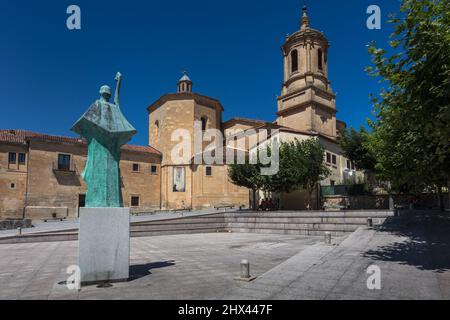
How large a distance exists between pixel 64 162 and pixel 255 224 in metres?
22.0

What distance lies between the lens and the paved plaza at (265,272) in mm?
5535

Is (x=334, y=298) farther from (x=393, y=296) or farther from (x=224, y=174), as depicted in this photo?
(x=224, y=174)

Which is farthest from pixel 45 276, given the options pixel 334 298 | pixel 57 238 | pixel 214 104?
pixel 214 104

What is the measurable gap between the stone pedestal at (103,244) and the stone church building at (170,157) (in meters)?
23.5

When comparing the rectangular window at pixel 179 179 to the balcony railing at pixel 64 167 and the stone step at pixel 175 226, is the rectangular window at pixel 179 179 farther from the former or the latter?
the stone step at pixel 175 226

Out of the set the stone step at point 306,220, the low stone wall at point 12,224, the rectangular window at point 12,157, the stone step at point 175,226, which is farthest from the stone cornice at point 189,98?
the low stone wall at point 12,224

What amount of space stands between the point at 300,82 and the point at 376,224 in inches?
963

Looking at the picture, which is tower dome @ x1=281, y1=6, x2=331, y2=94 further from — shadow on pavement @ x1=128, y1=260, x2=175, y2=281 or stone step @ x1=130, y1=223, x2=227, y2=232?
shadow on pavement @ x1=128, y1=260, x2=175, y2=281

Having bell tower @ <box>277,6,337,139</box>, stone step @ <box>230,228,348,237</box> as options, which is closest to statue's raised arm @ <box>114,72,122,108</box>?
stone step @ <box>230,228,348,237</box>

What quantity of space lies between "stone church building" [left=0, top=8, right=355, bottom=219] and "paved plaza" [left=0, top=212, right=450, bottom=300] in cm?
1906


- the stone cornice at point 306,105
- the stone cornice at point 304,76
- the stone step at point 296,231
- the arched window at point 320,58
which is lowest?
the stone step at point 296,231

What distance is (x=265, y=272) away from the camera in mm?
7207

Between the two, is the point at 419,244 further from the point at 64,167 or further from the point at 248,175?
the point at 64,167

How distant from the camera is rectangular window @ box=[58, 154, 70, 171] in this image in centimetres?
3198
